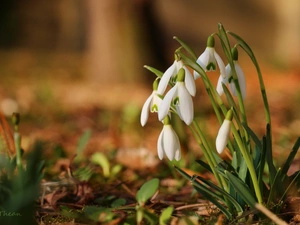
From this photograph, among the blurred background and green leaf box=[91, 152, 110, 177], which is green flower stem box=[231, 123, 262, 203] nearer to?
green leaf box=[91, 152, 110, 177]

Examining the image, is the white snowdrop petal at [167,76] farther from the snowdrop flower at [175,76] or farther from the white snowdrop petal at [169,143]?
the white snowdrop petal at [169,143]

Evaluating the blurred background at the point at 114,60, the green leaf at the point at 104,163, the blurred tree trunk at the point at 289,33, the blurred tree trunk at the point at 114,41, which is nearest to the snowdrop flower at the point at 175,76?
the green leaf at the point at 104,163

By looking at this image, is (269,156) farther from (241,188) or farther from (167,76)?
(167,76)

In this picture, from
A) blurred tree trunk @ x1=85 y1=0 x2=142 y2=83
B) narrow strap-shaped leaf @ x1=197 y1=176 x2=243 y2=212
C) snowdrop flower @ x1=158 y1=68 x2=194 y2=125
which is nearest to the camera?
snowdrop flower @ x1=158 y1=68 x2=194 y2=125

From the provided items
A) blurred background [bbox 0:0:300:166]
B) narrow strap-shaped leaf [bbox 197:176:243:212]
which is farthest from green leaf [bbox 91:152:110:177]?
narrow strap-shaped leaf [bbox 197:176:243:212]

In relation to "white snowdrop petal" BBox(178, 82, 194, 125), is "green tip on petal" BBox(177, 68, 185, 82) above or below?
above

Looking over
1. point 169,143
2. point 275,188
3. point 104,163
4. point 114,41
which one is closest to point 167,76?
point 169,143
